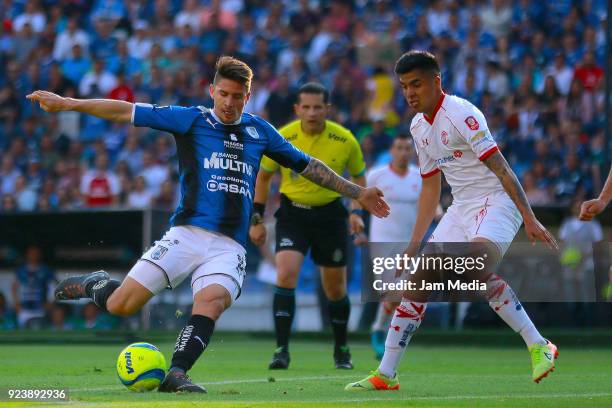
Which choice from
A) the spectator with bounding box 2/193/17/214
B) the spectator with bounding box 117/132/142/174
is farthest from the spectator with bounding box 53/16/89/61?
the spectator with bounding box 2/193/17/214

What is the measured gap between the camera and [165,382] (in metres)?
7.61

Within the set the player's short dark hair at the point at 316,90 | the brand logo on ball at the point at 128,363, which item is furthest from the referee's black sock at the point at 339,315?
the brand logo on ball at the point at 128,363

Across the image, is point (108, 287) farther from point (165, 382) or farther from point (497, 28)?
point (497, 28)

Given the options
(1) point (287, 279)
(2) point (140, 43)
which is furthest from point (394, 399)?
(2) point (140, 43)

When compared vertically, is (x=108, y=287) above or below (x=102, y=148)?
below

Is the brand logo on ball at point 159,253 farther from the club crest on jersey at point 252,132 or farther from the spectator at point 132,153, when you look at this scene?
the spectator at point 132,153

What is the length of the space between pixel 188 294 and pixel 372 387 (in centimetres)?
750

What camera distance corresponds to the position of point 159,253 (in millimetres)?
8031

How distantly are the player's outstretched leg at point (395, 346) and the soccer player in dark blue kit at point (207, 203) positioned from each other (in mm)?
724

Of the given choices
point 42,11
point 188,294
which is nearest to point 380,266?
point 188,294

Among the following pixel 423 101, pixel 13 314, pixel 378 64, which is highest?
pixel 378 64

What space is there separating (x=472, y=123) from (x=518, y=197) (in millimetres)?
611

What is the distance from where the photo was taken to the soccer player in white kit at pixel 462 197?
8.26 meters

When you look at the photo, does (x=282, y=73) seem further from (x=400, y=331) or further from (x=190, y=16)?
(x=400, y=331)
